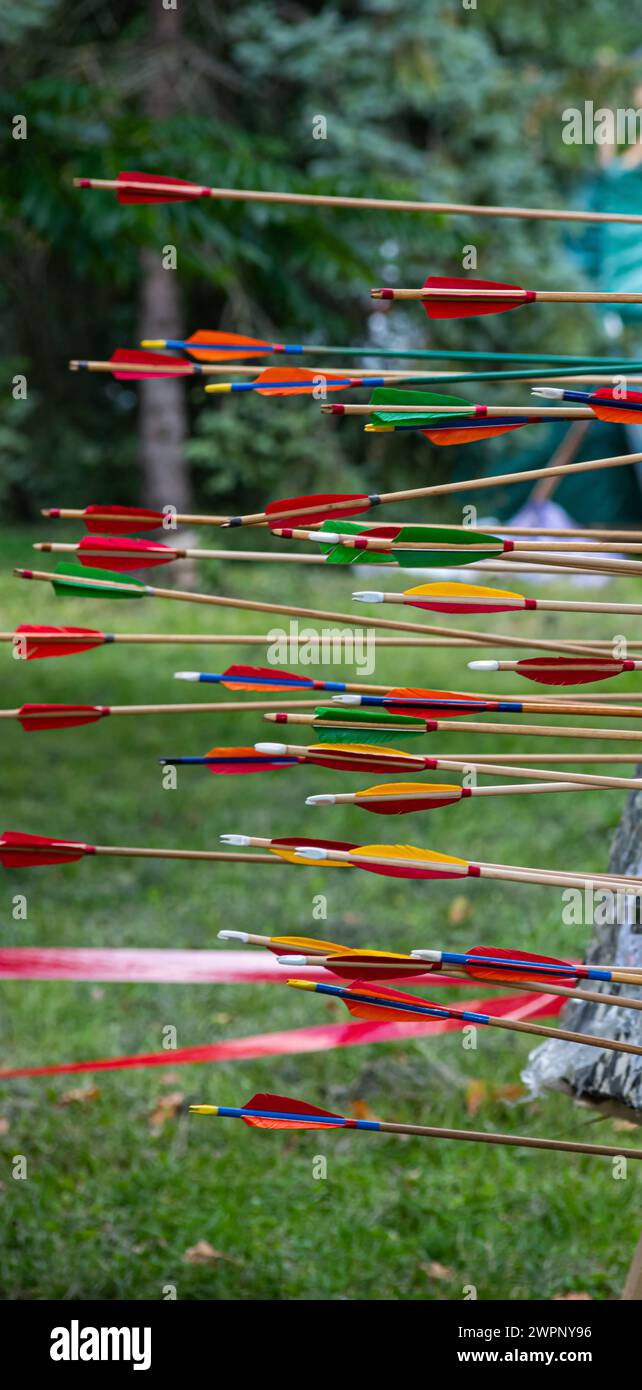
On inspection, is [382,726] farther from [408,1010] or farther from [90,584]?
[90,584]

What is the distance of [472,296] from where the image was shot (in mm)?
1354

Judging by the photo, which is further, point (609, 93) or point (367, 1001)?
point (609, 93)

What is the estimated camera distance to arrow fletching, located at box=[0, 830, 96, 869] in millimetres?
1578

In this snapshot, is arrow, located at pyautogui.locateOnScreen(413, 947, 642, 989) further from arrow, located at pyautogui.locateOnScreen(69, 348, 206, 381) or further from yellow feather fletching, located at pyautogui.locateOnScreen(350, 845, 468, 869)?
arrow, located at pyautogui.locateOnScreen(69, 348, 206, 381)

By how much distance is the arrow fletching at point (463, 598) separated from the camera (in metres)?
1.33

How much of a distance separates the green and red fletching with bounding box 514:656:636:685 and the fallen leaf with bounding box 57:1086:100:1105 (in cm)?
185

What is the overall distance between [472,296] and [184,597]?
0.42 m

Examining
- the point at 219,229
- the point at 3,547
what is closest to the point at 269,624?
the point at 3,547

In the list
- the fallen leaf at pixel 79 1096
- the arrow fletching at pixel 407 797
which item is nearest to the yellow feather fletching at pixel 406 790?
the arrow fletching at pixel 407 797

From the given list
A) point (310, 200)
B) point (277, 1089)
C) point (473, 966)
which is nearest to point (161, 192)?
point (310, 200)

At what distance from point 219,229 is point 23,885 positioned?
245 cm

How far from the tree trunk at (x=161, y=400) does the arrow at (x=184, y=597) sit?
8.10 meters
